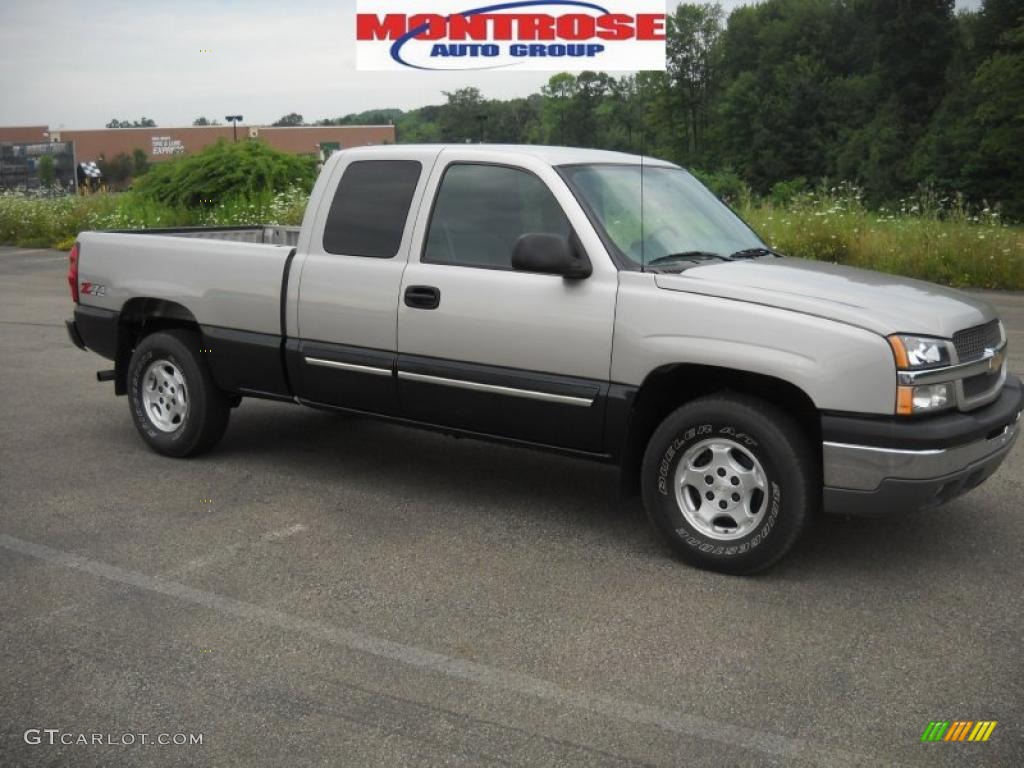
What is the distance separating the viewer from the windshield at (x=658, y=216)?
17.9 ft

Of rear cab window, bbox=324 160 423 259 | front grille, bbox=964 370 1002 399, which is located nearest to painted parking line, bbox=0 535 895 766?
front grille, bbox=964 370 1002 399

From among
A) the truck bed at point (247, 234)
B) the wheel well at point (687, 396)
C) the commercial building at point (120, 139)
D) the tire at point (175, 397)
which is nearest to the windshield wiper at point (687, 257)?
the wheel well at point (687, 396)

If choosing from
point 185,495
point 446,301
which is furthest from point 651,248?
point 185,495

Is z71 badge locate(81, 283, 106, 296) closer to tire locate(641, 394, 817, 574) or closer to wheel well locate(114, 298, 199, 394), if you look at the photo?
wheel well locate(114, 298, 199, 394)

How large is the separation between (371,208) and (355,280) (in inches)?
17.1

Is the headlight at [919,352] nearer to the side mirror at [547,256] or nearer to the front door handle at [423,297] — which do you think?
the side mirror at [547,256]

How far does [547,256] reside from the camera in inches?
202

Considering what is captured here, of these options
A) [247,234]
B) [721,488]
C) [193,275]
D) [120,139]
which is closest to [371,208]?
[193,275]

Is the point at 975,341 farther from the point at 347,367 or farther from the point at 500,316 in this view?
the point at 347,367

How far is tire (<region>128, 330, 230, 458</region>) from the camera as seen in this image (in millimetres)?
6895

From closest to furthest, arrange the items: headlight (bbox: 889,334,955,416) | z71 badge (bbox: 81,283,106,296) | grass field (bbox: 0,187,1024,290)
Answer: headlight (bbox: 889,334,955,416), z71 badge (bbox: 81,283,106,296), grass field (bbox: 0,187,1024,290)

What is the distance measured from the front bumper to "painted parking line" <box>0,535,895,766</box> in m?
1.44

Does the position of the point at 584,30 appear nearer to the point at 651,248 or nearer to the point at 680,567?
the point at 651,248

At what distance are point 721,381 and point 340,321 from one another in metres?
2.17
